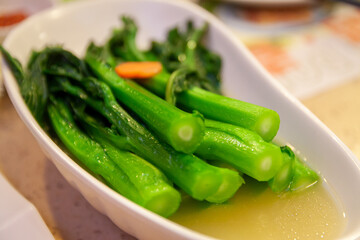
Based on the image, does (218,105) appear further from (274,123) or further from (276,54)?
(276,54)

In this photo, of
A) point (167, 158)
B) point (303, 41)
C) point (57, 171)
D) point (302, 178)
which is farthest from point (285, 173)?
point (303, 41)

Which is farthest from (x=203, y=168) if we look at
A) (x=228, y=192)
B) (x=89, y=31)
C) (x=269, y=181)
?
(x=89, y=31)

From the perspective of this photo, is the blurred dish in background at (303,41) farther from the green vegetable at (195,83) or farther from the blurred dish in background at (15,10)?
the blurred dish in background at (15,10)

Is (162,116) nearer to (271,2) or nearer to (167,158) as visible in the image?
(167,158)

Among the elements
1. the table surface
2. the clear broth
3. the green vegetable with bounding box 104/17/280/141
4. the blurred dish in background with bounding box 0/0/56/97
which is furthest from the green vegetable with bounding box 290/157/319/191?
the blurred dish in background with bounding box 0/0/56/97

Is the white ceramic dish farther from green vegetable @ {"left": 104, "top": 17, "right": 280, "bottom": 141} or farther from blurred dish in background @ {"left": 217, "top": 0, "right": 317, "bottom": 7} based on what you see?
blurred dish in background @ {"left": 217, "top": 0, "right": 317, "bottom": 7}

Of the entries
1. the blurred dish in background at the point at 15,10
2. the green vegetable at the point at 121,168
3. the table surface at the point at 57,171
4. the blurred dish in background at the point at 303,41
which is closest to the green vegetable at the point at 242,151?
the green vegetable at the point at 121,168
